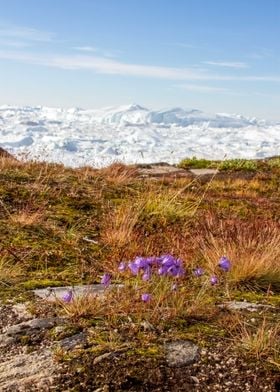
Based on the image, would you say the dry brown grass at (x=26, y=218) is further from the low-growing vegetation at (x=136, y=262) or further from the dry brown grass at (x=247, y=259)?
the dry brown grass at (x=247, y=259)

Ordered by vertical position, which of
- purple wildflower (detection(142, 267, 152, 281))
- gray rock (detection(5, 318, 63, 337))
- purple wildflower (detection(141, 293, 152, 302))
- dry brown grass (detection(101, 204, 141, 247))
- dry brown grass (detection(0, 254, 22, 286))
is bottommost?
dry brown grass (detection(101, 204, 141, 247))

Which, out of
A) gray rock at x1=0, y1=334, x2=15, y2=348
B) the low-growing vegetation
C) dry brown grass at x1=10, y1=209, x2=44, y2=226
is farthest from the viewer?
dry brown grass at x1=10, y1=209, x2=44, y2=226

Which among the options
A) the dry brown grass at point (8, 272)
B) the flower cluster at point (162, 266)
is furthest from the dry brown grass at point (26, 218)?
the flower cluster at point (162, 266)

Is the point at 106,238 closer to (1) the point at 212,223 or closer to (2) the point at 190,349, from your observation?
(1) the point at 212,223

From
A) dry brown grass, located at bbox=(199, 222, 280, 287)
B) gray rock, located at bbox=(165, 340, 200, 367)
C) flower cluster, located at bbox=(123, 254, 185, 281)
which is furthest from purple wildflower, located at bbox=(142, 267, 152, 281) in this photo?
dry brown grass, located at bbox=(199, 222, 280, 287)

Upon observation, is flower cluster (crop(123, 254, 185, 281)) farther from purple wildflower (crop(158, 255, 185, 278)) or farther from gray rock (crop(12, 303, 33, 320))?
gray rock (crop(12, 303, 33, 320))

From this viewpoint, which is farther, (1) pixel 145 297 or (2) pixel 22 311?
(2) pixel 22 311

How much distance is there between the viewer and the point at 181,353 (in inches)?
130

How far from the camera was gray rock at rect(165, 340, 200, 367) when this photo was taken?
3221mm

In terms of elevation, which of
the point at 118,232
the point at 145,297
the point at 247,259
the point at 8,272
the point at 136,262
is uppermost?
the point at 136,262

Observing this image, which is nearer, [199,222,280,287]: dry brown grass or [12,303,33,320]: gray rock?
[12,303,33,320]: gray rock

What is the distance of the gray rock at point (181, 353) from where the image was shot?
10.6 feet

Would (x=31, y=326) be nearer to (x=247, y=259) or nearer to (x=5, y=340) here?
(x=5, y=340)

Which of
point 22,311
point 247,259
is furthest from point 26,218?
point 22,311
